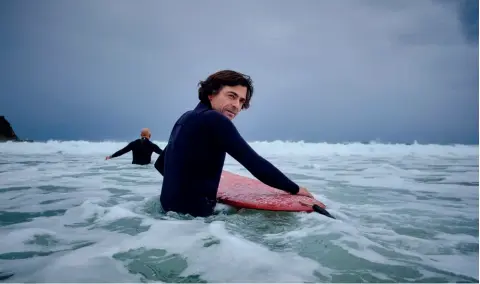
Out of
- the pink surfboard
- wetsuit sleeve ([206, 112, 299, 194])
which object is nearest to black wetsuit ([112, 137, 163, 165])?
the pink surfboard

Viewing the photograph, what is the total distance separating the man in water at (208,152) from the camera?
7.33ft

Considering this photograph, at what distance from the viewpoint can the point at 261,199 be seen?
277 centimetres

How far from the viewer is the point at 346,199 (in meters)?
3.84

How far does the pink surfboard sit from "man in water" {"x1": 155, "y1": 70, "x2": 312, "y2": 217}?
4.8 inches

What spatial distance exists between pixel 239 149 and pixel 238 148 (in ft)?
0.04

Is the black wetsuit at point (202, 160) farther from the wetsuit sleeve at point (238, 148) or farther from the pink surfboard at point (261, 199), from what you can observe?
the pink surfboard at point (261, 199)

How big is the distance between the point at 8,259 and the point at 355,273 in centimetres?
199

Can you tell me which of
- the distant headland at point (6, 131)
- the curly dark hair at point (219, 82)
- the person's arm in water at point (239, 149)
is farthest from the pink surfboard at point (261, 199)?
the distant headland at point (6, 131)

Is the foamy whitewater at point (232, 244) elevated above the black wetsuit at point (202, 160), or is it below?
below

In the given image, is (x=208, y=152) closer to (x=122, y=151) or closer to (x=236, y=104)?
(x=236, y=104)

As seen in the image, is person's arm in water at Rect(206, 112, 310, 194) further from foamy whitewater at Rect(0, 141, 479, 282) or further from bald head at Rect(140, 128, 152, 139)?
bald head at Rect(140, 128, 152, 139)

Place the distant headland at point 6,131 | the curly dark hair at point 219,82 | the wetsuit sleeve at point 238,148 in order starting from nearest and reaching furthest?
the wetsuit sleeve at point 238,148 → the curly dark hair at point 219,82 → the distant headland at point 6,131

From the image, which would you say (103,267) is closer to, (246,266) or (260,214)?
(246,266)

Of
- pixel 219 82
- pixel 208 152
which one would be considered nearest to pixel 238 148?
pixel 208 152
